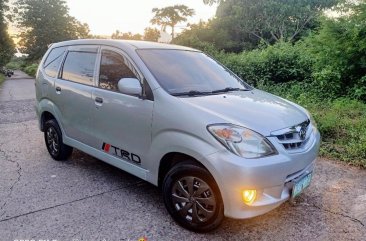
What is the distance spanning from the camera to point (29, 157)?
5293mm

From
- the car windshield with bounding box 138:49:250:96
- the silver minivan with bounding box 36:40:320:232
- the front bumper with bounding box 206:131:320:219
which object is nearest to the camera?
the front bumper with bounding box 206:131:320:219

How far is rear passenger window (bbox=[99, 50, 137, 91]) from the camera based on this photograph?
368cm

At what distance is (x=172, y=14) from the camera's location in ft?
159

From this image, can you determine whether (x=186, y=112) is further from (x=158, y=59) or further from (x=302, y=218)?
(x=302, y=218)

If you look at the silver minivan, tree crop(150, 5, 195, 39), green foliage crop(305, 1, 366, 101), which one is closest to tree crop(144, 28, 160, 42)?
tree crop(150, 5, 195, 39)

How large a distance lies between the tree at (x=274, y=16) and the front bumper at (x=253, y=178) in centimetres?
2989

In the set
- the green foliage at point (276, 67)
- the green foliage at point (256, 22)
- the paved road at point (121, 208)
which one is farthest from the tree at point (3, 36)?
the paved road at point (121, 208)

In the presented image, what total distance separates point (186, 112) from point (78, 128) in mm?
1951

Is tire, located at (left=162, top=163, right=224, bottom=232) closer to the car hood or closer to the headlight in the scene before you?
the headlight

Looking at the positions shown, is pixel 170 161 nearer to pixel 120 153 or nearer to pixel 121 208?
pixel 120 153

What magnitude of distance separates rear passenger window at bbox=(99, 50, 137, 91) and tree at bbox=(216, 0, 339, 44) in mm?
29053

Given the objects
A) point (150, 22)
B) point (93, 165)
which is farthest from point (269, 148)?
point (150, 22)

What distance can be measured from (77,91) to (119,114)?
988mm

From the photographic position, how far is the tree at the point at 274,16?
3089 centimetres
